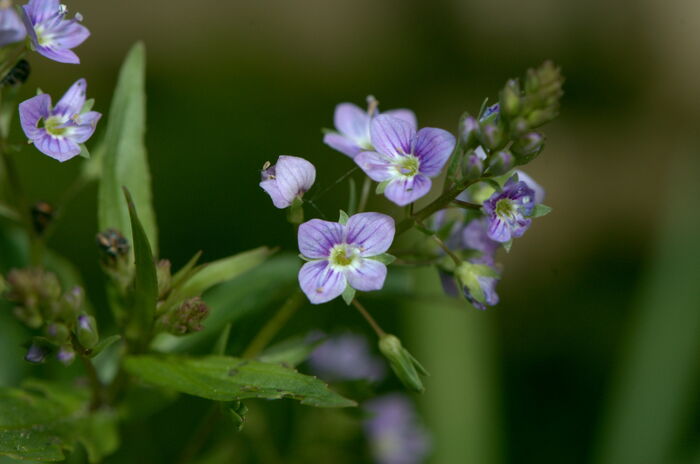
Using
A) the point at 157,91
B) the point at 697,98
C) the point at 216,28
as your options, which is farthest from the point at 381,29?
the point at 697,98

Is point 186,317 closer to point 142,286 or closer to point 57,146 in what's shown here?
point 142,286

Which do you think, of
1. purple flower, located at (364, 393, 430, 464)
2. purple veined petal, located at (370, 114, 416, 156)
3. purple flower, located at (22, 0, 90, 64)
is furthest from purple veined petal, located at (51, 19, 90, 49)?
purple flower, located at (364, 393, 430, 464)

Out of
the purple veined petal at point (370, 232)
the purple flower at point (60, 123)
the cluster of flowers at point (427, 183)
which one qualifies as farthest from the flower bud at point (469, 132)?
the purple flower at point (60, 123)

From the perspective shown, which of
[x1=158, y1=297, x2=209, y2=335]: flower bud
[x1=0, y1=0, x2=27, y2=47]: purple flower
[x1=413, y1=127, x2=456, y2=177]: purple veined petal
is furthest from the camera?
[x1=158, y1=297, x2=209, y2=335]: flower bud

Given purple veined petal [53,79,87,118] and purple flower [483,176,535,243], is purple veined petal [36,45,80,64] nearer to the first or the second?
purple veined petal [53,79,87,118]

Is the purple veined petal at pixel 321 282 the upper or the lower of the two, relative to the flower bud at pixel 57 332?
upper

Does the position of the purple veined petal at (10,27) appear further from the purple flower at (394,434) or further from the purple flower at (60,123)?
the purple flower at (394,434)
